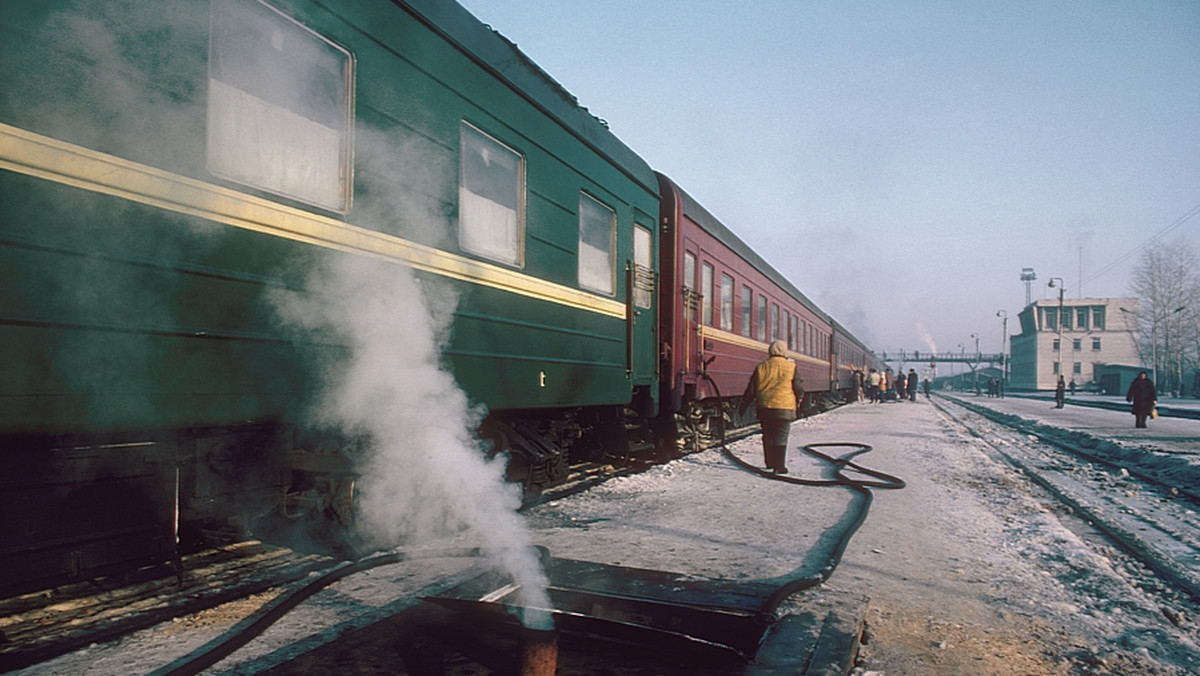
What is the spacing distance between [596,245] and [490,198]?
72.9 inches

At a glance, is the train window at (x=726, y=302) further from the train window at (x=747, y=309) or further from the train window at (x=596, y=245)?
the train window at (x=596, y=245)

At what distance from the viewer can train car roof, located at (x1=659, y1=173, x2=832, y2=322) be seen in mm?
9133

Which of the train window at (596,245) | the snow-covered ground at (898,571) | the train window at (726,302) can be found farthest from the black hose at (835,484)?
the train window at (596,245)

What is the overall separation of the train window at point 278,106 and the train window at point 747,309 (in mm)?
9375

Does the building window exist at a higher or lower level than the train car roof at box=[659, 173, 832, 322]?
higher

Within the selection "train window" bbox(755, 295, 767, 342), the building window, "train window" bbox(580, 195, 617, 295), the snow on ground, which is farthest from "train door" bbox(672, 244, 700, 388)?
the building window

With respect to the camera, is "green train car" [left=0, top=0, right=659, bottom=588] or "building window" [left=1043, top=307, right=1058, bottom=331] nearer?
"green train car" [left=0, top=0, right=659, bottom=588]

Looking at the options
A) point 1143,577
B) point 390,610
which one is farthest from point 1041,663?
point 390,610

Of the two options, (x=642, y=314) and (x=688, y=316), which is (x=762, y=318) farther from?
(x=642, y=314)

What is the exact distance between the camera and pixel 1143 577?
4195 millimetres

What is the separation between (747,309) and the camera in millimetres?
12578

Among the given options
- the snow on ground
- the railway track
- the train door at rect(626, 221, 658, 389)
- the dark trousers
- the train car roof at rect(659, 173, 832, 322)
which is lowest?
the railway track

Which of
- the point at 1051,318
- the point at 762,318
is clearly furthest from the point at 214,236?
the point at 1051,318

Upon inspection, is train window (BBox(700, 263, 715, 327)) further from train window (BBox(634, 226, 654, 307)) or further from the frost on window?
the frost on window
